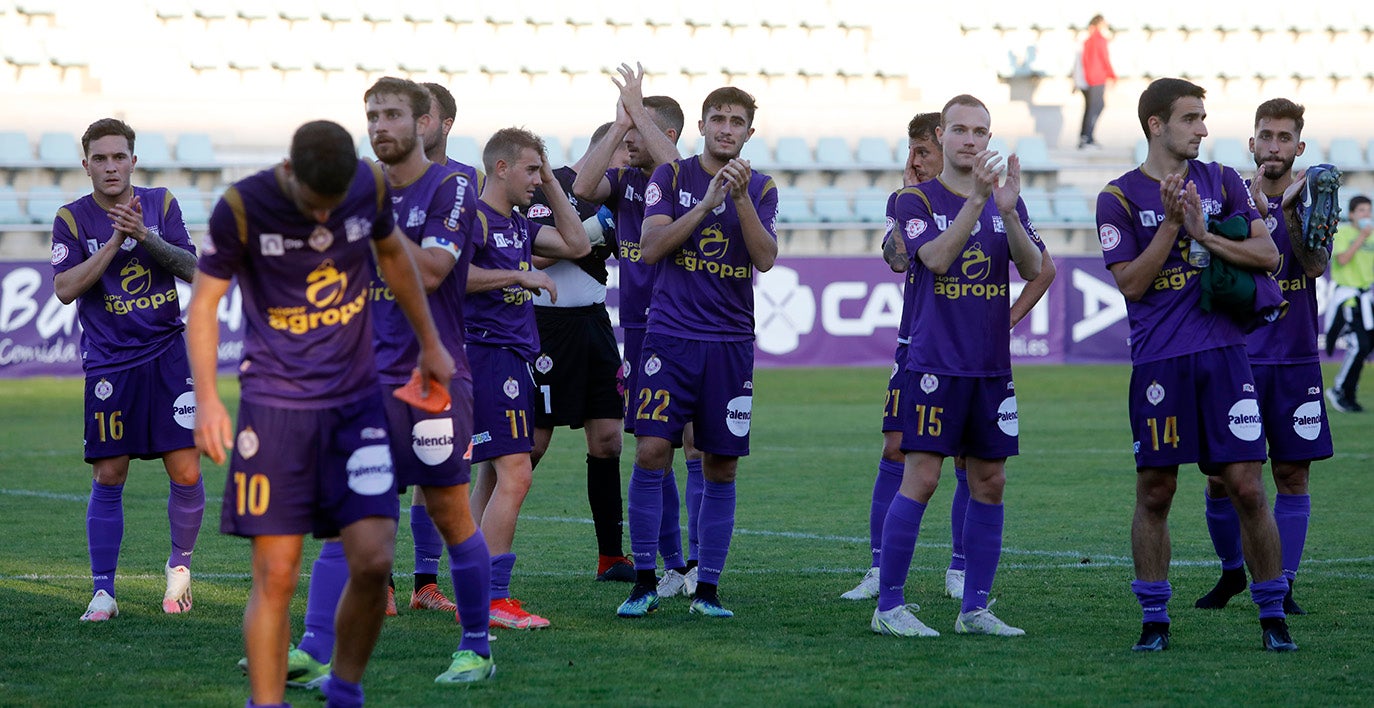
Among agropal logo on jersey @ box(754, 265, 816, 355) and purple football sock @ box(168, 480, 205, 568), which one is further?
agropal logo on jersey @ box(754, 265, 816, 355)

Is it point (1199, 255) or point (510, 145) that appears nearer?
point (1199, 255)

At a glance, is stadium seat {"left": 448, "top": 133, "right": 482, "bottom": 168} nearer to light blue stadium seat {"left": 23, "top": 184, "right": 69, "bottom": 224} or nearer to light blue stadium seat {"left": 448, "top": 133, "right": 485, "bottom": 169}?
light blue stadium seat {"left": 448, "top": 133, "right": 485, "bottom": 169}

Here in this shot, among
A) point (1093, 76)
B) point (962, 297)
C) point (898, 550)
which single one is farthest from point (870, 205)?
point (898, 550)

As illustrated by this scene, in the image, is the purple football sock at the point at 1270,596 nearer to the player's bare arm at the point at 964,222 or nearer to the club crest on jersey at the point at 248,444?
the player's bare arm at the point at 964,222

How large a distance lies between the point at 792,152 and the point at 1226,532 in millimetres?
20857

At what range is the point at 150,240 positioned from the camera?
673 cm

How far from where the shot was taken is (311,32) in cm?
2850

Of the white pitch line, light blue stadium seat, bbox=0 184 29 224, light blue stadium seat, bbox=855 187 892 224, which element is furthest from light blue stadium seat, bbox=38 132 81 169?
the white pitch line

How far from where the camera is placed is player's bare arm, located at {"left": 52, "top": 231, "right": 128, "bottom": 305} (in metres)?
6.73

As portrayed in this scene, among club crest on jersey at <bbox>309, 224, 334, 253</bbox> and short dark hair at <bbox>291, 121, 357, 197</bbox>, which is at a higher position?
short dark hair at <bbox>291, 121, 357, 197</bbox>

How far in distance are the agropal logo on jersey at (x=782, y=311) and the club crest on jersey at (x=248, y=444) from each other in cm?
1671

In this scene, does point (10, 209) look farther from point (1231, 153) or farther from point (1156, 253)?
point (1231, 153)

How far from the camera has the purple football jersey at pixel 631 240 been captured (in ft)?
25.6

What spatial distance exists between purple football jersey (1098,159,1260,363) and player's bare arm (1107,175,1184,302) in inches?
2.0
